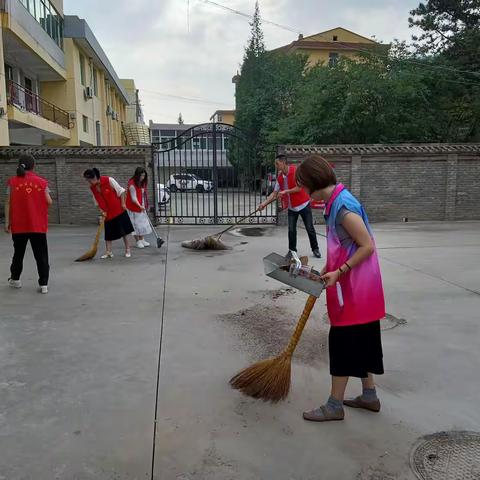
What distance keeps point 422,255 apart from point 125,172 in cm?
843

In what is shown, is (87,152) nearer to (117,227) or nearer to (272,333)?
(117,227)

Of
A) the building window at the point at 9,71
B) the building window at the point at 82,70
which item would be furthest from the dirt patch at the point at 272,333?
the building window at the point at 82,70

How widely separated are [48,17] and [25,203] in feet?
61.8

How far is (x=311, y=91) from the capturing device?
18766 mm

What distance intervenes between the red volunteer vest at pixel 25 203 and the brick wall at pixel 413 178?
9377mm

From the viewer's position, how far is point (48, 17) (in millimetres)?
21000

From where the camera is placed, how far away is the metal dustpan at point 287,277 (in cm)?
263

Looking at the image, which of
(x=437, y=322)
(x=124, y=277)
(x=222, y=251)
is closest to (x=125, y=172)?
(x=222, y=251)

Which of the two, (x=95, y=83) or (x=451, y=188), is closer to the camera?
(x=451, y=188)

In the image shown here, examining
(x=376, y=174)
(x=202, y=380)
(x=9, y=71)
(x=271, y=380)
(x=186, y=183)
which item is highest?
(x=9, y=71)

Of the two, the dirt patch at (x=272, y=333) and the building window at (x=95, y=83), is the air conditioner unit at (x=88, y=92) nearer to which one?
the building window at (x=95, y=83)

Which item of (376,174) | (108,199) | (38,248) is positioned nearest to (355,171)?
(376,174)

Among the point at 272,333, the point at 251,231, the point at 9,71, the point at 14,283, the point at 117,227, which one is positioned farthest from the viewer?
the point at 9,71

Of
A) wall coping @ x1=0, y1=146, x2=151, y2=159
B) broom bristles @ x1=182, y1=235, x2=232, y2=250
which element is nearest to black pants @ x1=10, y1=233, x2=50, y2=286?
broom bristles @ x1=182, y1=235, x2=232, y2=250
